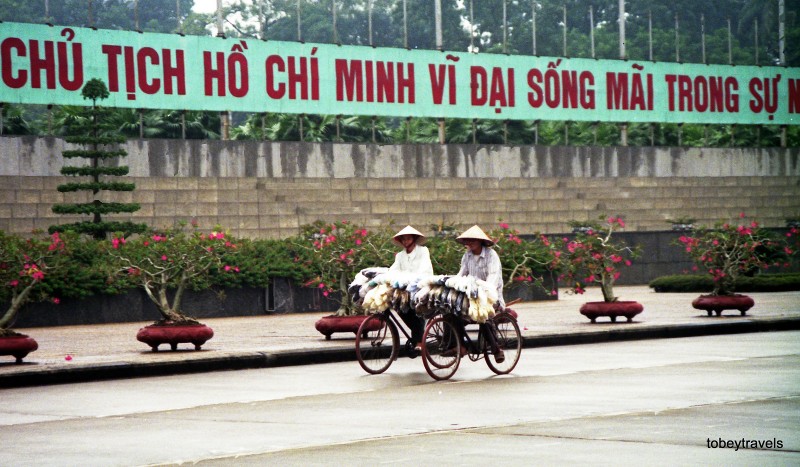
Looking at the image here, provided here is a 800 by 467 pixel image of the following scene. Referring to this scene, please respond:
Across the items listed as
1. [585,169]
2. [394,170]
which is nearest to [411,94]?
[394,170]

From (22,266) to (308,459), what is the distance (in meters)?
10.9

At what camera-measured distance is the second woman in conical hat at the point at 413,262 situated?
1529 centimetres

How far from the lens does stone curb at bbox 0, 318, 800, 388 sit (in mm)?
15141

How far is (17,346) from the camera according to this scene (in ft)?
53.5

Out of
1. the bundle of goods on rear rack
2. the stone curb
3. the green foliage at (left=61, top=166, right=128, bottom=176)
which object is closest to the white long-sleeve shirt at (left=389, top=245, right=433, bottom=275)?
the bundle of goods on rear rack

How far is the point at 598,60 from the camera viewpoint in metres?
42.2

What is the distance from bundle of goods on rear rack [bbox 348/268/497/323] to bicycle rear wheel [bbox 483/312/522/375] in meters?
0.31

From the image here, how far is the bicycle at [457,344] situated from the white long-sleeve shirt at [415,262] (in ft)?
2.43

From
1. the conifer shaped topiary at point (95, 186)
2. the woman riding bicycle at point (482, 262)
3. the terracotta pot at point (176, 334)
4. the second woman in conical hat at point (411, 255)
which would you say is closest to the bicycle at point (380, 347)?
the second woman in conical hat at point (411, 255)

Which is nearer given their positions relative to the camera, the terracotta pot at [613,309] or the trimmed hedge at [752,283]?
the terracotta pot at [613,309]

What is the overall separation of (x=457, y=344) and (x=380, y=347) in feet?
4.30

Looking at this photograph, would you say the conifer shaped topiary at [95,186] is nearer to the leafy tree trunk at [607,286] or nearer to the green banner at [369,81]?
the green banner at [369,81]

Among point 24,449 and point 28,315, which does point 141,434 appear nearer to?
point 24,449

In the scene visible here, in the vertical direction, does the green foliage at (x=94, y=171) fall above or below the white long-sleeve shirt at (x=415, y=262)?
above
